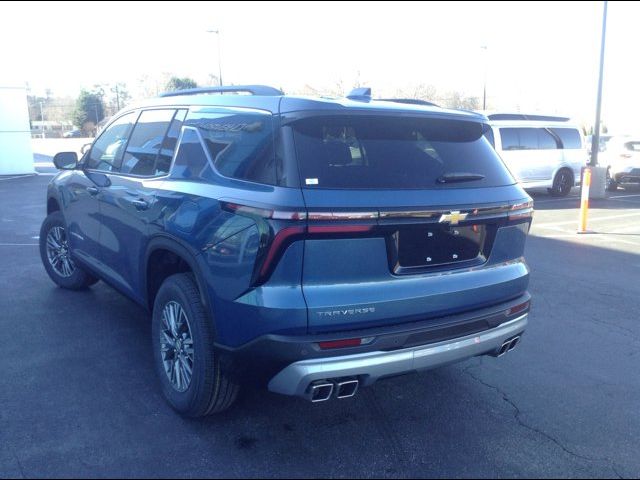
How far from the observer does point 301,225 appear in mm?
2838

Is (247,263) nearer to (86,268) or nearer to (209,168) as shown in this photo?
(209,168)

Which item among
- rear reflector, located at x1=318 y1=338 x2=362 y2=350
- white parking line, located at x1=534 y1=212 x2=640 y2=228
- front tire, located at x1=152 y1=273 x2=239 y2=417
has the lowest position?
white parking line, located at x1=534 y1=212 x2=640 y2=228

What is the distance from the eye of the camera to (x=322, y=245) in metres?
2.90

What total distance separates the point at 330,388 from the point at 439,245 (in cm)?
95

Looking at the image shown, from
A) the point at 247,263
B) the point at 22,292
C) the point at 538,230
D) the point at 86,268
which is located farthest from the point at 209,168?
the point at 538,230

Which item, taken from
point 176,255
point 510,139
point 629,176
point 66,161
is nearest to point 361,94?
point 176,255

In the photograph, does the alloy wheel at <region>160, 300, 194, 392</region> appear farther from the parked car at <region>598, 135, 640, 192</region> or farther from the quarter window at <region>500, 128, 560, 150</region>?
the parked car at <region>598, 135, 640, 192</region>

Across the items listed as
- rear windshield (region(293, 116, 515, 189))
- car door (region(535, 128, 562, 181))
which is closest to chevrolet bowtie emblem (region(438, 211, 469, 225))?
rear windshield (region(293, 116, 515, 189))

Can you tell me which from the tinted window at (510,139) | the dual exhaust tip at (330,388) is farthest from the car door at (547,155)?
the dual exhaust tip at (330,388)

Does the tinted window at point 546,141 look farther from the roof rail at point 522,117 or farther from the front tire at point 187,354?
the front tire at point 187,354

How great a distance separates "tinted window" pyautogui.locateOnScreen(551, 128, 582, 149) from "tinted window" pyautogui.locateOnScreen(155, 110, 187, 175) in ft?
46.5

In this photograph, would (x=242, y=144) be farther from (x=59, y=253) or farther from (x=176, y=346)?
(x=59, y=253)

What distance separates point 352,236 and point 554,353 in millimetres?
2595

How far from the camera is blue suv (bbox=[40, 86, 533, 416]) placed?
9.47ft
